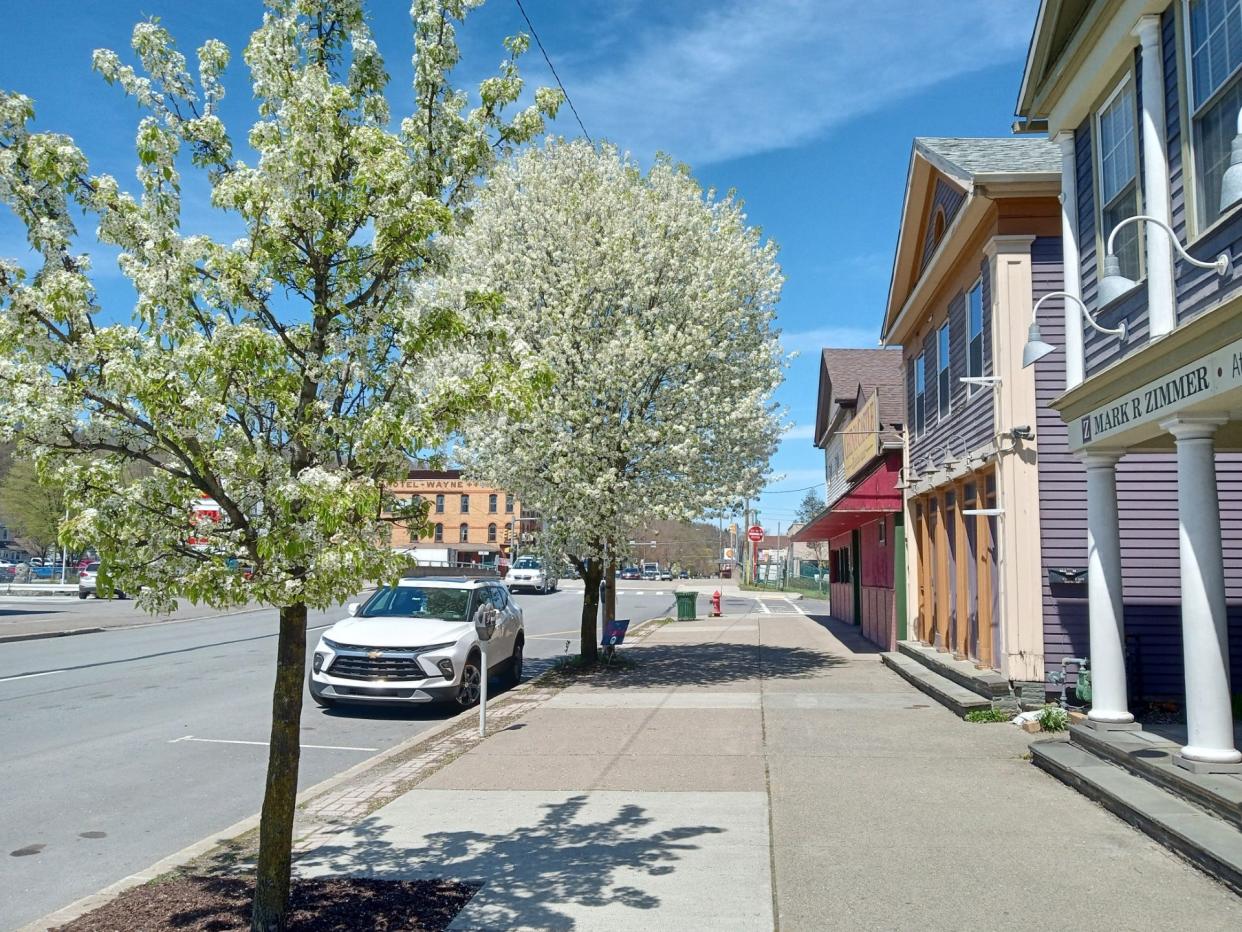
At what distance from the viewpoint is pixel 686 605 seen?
32594 mm

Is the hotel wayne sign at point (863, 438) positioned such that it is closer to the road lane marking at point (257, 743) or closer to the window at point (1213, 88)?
the road lane marking at point (257, 743)

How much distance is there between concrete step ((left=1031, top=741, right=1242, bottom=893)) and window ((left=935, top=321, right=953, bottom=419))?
7.27 metres

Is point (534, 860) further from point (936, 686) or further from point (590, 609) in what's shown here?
point (590, 609)

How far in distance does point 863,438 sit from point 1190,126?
1477 cm

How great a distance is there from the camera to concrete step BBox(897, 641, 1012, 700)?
11305 mm

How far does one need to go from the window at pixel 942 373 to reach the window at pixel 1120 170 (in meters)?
6.08

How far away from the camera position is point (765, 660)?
18.9 meters

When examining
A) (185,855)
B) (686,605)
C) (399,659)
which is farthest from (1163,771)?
(686,605)

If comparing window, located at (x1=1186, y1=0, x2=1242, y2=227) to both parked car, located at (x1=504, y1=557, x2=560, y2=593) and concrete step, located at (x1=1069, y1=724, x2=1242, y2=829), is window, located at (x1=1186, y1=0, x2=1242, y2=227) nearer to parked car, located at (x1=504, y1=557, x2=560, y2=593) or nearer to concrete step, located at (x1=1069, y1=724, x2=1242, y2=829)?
concrete step, located at (x1=1069, y1=724, x2=1242, y2=829)

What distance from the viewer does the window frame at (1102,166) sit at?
812 cm

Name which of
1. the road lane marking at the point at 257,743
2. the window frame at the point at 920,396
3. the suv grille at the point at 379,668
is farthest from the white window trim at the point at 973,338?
the road lane marking at the point at 257,743

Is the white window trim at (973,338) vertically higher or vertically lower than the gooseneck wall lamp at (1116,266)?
higher

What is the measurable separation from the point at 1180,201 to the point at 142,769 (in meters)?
9.55

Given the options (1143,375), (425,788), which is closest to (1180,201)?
(1143,375)
